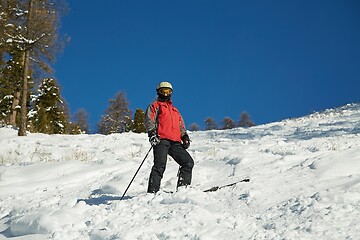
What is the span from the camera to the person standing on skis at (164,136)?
6.20 m

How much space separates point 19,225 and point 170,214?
193 cm

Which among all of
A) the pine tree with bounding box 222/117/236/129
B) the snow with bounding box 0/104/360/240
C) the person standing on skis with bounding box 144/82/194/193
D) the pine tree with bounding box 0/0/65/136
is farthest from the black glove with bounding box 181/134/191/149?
the pine tree with bounding box 222/117/236/129

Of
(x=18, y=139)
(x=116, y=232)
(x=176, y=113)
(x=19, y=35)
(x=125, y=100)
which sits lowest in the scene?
(x=116, y=232)

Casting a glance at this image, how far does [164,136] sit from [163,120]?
0.25m

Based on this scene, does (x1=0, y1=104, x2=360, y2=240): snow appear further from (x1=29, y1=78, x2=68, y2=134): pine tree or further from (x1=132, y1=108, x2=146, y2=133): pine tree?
(x1=132, y1=108, x2=146, y2=133): pine tree

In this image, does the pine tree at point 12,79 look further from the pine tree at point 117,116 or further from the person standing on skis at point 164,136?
the person standing on skis at point 164,136

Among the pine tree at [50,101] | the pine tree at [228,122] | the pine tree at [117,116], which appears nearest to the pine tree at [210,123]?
the pine tree at [228,122]

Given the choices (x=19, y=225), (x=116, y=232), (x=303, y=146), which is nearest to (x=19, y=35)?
(x=303, y=146)

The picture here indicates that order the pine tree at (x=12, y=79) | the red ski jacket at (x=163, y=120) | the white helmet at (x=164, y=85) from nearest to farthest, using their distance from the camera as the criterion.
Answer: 1. the red ski jacket at (x=163, y=120)
2. the white helmet at (x=164, y=85)
3. the pine tree at (x=12, y=79)

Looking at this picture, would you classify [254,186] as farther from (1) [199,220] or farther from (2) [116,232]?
(2) [116,232]

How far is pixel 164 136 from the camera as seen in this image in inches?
248

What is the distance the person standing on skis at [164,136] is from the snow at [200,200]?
1.09 ft

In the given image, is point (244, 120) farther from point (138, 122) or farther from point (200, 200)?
point (200, 200)

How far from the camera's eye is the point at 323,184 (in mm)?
5297
